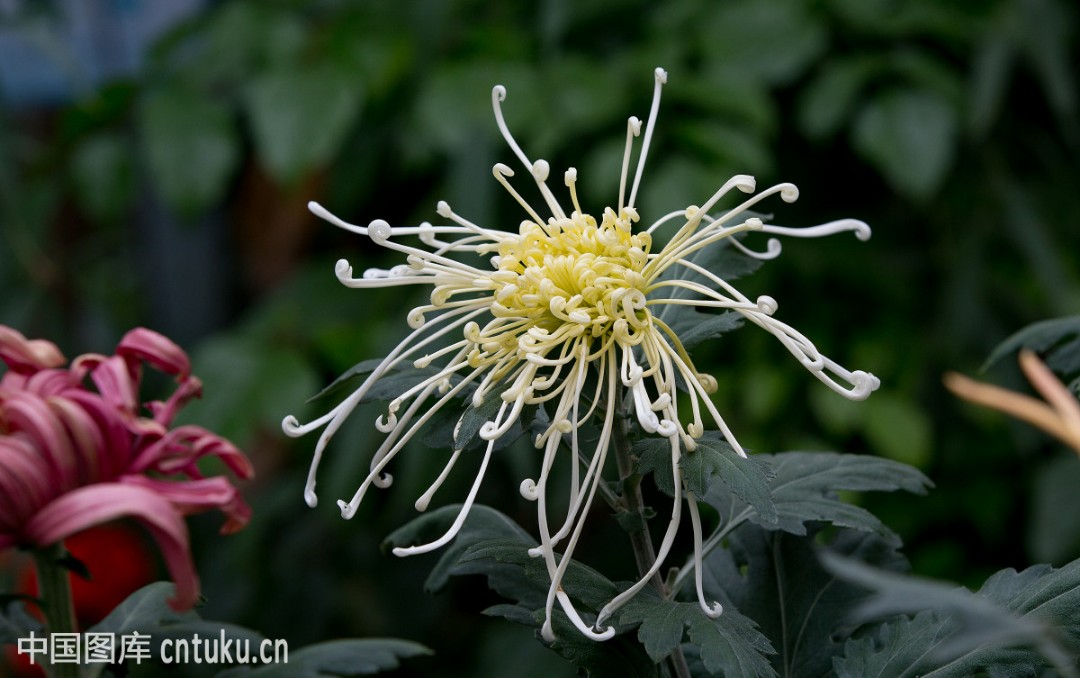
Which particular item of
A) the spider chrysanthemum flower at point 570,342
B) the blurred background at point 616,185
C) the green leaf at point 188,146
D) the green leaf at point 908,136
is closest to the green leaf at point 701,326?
the spider chrysanthemum flower at point 570,342

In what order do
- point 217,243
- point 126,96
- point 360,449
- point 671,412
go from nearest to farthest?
point 671,412 → point 360,449 → point 126,96 → point 217,243

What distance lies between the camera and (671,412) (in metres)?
0.28

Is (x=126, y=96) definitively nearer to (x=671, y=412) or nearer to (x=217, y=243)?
(x=217, y=243)

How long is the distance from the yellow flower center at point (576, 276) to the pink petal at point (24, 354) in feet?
0.50

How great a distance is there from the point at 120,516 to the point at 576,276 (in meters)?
0.13

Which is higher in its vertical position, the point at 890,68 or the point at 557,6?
the point at 557,6

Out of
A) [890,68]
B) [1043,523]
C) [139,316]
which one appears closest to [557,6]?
[890,68]

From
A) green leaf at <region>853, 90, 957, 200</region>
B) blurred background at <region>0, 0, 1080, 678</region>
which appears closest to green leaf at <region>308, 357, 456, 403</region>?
blurred background at <region>0, 0, 1080, 678</region>

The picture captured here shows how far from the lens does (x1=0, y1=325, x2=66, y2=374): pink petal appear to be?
13.4 inches

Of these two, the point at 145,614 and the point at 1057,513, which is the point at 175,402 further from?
the point at 1057,513

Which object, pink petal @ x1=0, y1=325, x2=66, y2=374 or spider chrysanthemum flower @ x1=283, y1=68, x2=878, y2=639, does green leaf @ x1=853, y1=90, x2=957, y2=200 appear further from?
pink petal @ x1=0, y1=325, x2=66, y2=374

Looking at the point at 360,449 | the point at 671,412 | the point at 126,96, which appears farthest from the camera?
the point at 126,96

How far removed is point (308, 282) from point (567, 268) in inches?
28.4

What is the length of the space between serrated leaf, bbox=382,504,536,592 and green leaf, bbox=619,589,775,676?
6cm
